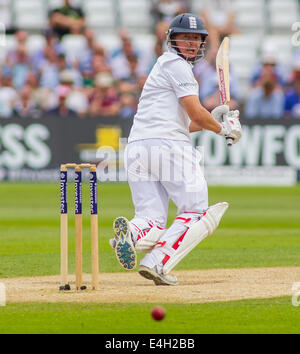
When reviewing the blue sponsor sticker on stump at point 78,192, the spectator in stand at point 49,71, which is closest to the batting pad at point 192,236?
the blue sponsor sticker on stump at point 78,192

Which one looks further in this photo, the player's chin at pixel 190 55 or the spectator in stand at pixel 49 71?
the spectator in stand at pixel 49 71

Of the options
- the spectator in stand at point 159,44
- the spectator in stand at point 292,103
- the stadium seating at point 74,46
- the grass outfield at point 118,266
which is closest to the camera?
the grass outfield at point 118,266

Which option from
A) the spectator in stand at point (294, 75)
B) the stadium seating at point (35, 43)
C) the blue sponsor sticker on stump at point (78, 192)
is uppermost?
the stadium seating at point (35, 43)

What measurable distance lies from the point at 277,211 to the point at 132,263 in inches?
336

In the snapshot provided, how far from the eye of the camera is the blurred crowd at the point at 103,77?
763 inches

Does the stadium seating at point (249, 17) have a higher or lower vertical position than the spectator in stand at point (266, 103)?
higher

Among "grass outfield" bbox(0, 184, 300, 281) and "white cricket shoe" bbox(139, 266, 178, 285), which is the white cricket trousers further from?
"grass outfield" bbox(0, 184, 300, 281)

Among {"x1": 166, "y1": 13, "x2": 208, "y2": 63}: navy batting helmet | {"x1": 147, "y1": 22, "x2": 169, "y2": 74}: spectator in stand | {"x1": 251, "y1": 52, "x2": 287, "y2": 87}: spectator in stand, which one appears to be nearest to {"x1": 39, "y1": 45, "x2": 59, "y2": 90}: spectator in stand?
{"x1": 147, "y1": 22, "x2": 169, "y2": 74}: spectator in stand

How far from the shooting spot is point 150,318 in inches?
250

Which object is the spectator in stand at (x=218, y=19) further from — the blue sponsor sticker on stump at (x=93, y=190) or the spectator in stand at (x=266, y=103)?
the blue sponsor sticker on stump at (x=93, y=190)

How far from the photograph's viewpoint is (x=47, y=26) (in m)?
24.2

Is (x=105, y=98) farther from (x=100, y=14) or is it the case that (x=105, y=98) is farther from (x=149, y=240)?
(x=149, y=240)

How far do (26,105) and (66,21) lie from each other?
2957mm

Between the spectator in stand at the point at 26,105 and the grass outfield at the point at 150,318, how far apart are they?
1383 centimetres
